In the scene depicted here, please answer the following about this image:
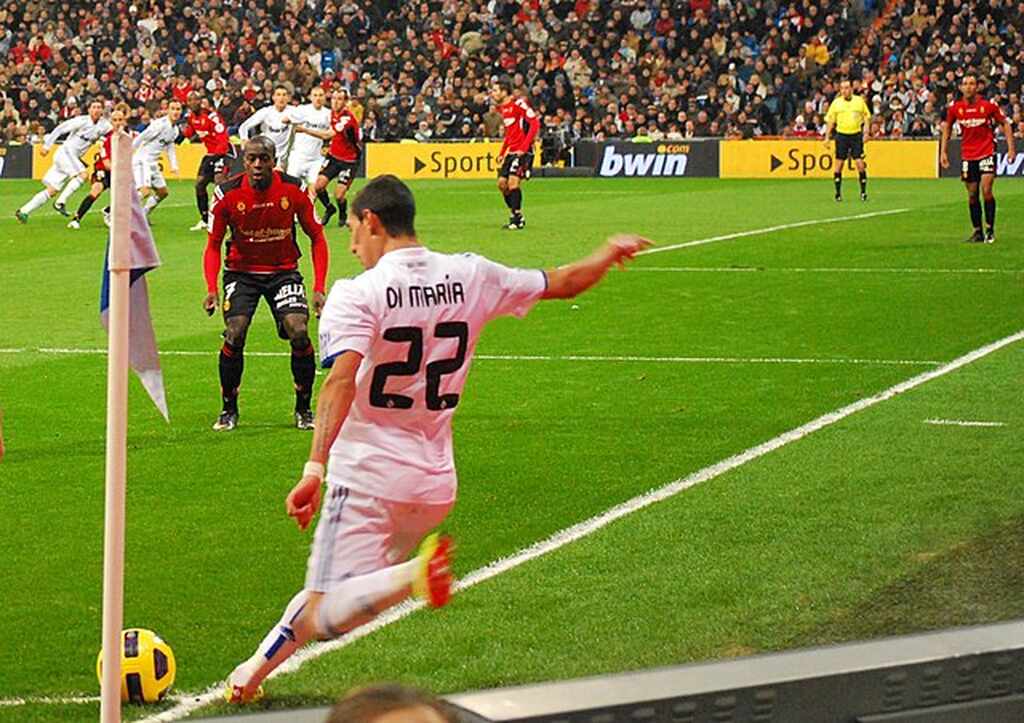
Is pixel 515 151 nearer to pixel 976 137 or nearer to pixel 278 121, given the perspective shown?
pixel 278 121

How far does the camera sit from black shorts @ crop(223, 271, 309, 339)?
1338 centimetres

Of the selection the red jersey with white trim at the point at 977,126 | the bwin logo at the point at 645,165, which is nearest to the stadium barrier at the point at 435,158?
the bwin logo at the point at 645,165

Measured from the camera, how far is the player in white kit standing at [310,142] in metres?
31.9

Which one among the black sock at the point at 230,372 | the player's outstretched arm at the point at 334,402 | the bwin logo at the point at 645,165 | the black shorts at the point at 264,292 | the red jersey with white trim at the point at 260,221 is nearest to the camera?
the player's outstretched arm at the point at 334,402

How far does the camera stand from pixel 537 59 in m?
51.0

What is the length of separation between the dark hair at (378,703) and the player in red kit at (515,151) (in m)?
27.3

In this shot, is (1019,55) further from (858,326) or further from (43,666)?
(43,666)

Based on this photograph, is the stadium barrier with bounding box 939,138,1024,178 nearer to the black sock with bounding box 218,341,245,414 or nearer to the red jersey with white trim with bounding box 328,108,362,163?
the red jersey with white trim with bounding box 328,108,362,163

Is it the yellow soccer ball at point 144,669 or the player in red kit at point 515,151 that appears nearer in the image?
the yellow soccer ball at point 144,669

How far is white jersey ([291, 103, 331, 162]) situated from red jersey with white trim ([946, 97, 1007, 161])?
10311 millimetres

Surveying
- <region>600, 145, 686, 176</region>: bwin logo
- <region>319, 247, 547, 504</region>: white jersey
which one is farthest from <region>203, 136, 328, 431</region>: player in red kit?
<region>600, 145, 686, 176</region>: bwin logo

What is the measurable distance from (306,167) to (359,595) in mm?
26182

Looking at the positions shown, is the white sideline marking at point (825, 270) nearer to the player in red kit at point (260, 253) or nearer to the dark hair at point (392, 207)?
the player in red kit at point (260, 253)

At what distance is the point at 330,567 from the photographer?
7102 mm
